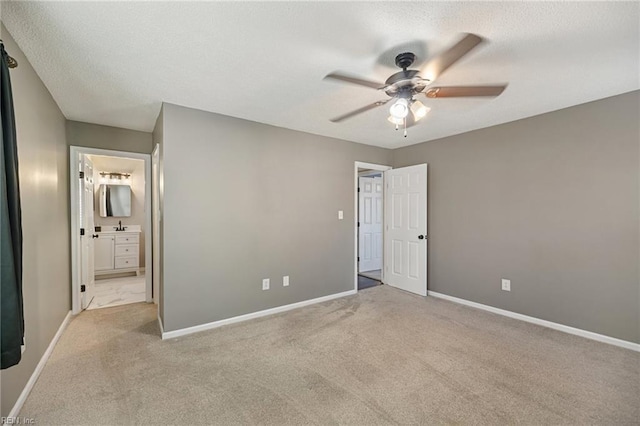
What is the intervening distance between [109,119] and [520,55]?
4200 millimetres

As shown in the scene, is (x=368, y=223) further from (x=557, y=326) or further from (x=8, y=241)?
(x=8, y=241)

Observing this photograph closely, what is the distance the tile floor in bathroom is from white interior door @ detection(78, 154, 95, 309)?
0.18 m

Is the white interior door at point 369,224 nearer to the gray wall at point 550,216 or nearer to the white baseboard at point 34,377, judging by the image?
the gray wall at point 550,216

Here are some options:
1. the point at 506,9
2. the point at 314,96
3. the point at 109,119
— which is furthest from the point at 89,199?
the point at 506,9

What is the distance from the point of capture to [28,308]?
6.76 ft

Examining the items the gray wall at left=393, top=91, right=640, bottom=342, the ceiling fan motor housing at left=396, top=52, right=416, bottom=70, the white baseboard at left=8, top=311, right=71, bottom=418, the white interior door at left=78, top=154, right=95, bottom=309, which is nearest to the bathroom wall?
the white interior door at left=78, top=154, right=95, bottom=309

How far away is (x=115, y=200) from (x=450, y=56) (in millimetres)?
6612

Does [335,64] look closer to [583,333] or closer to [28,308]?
[28,308]

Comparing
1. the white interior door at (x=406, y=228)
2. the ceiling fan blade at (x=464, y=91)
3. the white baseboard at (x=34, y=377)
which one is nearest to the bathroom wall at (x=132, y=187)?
the white baseboard at (x=34, y=377)

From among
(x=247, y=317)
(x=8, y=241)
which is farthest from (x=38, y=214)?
(x=247, y=317)

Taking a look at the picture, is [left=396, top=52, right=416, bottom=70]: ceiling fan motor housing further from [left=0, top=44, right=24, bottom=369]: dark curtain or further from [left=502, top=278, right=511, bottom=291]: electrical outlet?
[left=502, top=278, right=511, bottom=291]: electrical outlet

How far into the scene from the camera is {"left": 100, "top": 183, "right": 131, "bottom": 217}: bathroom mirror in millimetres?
5867

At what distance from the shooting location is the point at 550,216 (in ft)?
10.5

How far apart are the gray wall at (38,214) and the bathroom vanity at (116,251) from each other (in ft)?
8.17
